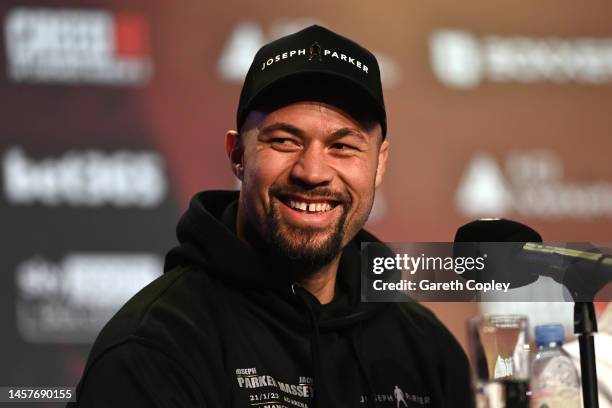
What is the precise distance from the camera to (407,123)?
9.95ft

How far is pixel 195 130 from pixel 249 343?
4.79 feet

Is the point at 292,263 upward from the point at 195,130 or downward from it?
downward

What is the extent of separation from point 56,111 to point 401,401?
1684 mm

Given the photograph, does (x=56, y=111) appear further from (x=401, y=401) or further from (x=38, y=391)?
(x=401, y=401)

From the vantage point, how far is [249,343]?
1.60 m

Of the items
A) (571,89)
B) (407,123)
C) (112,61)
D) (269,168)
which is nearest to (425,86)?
(407,123)

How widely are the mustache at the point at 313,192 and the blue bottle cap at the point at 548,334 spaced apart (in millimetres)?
603

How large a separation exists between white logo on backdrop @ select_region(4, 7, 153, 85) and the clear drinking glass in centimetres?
212

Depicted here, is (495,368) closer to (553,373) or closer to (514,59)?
(553,373)

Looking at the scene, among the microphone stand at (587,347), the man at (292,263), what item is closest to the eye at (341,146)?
the man at (292,263)

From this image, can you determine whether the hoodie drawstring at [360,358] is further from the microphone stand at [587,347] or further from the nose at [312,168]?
the microphone stand at [587,347]

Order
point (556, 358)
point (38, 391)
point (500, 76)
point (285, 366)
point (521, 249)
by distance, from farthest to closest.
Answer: point (500, 76) < point (38, 391) < point (285, 366) < point (521, 249) < point (556, 358)

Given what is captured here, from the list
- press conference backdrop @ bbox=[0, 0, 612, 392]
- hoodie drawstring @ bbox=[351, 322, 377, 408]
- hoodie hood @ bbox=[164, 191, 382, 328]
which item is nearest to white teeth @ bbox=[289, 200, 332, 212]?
hoodie hood @ bbox=[164, 191, 382, 328]

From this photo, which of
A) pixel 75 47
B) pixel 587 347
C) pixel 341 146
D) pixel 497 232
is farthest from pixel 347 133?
pixel 75 47
